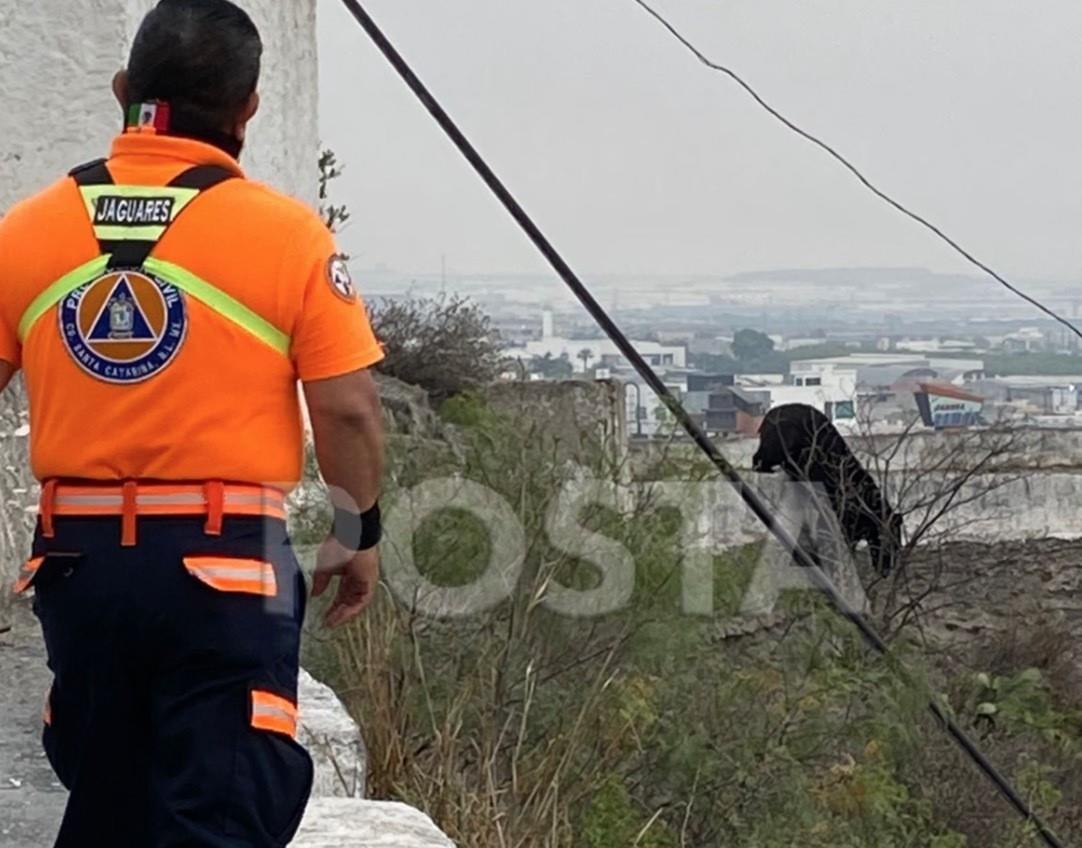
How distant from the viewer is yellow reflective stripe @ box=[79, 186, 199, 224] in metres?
2.61

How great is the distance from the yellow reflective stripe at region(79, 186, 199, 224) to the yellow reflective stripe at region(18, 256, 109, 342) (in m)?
0.07

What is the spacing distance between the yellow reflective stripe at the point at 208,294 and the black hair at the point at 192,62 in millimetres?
233

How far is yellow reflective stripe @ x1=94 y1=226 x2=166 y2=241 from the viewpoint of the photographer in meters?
2.59

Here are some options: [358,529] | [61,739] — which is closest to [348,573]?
[358,529]

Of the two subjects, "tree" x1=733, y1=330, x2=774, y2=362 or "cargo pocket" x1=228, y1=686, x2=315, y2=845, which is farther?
"tree" x1=733, y1=330, x2=774, y2=362

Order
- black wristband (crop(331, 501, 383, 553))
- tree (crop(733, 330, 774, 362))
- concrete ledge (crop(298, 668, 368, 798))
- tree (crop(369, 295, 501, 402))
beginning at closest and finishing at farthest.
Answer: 1. black wristband (crop(331, 501, 383, 553))
2. concrete ledge (crop(298, 668, 368, 798))
3. tree (crop(733, 330, 774, 362))
4. tree (crop(369, 295, 501, 402))

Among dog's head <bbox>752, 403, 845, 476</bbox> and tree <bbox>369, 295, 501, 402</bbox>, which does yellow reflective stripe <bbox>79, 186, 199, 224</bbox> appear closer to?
dog's head <bbox>752, 403, 845, 476</bbox>

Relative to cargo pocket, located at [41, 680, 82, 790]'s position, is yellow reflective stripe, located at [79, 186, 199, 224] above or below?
above

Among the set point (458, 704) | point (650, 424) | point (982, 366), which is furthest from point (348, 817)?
point (982, 366)

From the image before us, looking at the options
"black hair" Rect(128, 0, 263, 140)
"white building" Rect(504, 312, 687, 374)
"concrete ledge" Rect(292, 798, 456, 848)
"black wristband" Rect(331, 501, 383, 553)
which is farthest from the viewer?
"white building" Rect(504, 312, 687, 374)

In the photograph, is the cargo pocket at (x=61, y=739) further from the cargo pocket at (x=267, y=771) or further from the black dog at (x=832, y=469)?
the black dog at (x=832, y=469)

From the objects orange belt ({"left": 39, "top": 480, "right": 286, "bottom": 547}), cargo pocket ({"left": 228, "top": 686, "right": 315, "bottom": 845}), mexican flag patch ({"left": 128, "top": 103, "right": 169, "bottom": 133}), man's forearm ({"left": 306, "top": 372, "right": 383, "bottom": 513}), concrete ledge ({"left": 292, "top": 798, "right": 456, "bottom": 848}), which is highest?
mexican flag patch ({"left": 128, "top": 103, "right": 169, "bottom": 133})

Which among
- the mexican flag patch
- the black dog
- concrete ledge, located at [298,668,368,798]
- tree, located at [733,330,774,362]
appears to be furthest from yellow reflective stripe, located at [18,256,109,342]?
the black dog

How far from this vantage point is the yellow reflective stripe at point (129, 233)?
2.59 metres
